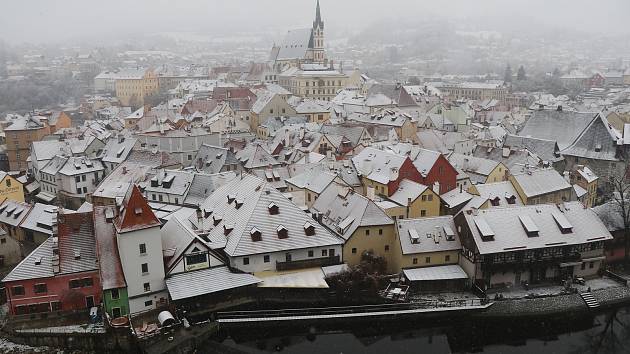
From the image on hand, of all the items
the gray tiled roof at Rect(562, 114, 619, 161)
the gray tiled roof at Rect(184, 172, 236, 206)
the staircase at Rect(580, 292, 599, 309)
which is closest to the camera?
the staircase at Rect(580, 292, 599, 309)

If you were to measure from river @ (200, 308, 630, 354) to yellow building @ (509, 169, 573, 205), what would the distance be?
15.2 metres

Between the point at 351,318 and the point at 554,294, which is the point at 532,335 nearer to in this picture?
the point at 554,294

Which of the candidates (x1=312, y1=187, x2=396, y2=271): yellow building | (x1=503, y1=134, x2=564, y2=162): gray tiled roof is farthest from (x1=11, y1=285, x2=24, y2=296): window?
(x1=503, y1=134, x2=564, y2=162): gray tiled roof

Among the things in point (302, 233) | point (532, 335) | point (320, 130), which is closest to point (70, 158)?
point (320, 130)

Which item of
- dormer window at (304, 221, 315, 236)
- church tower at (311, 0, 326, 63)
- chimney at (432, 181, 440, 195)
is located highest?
church tower at (311, 0, 326, 63)

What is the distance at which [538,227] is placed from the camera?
44969 millimetres

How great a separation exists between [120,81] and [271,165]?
109 m

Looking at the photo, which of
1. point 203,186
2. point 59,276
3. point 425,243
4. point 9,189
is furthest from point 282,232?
point 9,189

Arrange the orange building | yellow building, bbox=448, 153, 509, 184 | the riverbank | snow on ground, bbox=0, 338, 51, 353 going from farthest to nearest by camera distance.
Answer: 1. the orange building
2. yellow building, bbox=448, 153, 509, 184
3. the riverbank
4. snow on ground, bbox=0, 338, 51, 353

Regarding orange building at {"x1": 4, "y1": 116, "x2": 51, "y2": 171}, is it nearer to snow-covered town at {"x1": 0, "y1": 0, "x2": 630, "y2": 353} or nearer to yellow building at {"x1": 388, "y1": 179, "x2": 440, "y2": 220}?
snow-covered town at {"x1": 0, "y1": 0, "x2": 630, "y2": 353}

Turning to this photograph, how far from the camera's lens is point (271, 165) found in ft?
223

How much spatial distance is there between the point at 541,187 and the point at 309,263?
86.0 ft

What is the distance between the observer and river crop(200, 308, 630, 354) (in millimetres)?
38156

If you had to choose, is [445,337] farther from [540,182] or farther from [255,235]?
[540,182]
